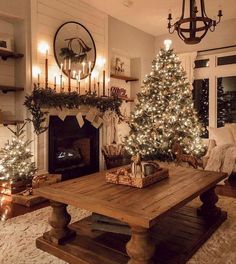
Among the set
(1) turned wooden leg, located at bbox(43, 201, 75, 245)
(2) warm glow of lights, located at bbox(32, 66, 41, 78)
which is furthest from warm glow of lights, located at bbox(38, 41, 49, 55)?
(1) turned wooden leg, located at bbox(43, 201, 75, 245)

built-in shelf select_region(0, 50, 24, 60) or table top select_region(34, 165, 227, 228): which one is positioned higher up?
built-in shelf select_region(0, 50, 24, 60)

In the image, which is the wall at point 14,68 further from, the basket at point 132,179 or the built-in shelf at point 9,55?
the basket at point 132,179

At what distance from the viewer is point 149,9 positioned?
513 cm

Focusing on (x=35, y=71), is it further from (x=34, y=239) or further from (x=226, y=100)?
(x=226, y=100)

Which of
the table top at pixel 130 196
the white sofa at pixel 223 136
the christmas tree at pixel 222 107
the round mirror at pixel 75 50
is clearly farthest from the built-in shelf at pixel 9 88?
→ the christmas tree at pixel 222 107

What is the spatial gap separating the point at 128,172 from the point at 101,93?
299cm

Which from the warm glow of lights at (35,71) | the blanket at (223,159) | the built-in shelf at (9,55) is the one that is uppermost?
the built-in shelf at (9,55)

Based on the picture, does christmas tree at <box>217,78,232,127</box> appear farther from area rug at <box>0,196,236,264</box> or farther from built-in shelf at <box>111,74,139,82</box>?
area rug at <box>0,196,236,264</box>

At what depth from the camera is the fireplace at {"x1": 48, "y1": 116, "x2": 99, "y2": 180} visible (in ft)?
14.6

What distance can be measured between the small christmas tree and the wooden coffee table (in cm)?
152

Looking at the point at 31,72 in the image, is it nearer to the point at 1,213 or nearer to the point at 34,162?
the point at 34,162

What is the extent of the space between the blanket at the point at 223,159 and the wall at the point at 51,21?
2.73 metres

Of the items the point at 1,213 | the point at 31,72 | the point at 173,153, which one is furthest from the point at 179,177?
the point at 31,72

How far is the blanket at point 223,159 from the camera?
4.46 m
